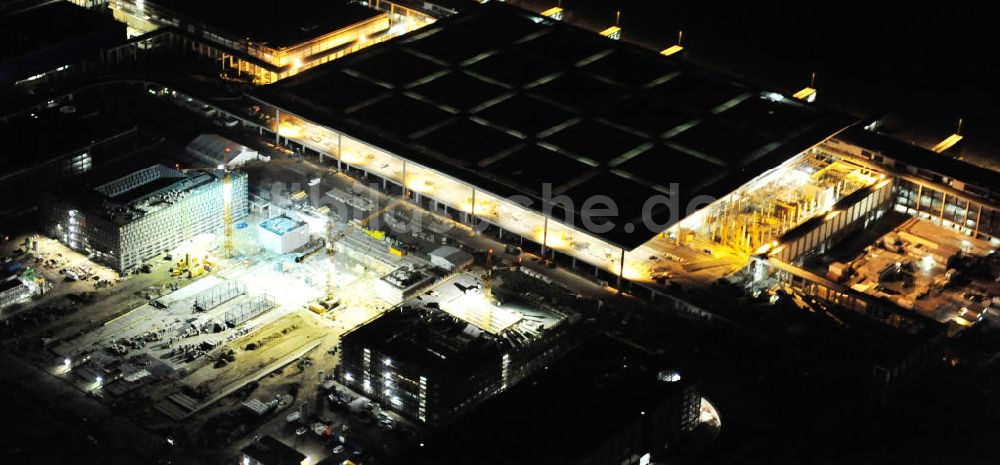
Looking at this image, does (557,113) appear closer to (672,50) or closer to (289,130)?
(289,130)

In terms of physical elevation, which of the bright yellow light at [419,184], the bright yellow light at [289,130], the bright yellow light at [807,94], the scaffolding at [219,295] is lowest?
the scaffolding at [219,295]

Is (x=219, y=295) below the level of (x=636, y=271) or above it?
below

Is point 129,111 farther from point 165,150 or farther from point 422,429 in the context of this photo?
point 422,429

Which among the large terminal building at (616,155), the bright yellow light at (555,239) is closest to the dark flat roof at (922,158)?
the large terminal building at (616,155)

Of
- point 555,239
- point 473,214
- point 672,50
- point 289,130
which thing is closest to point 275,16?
point 289,130

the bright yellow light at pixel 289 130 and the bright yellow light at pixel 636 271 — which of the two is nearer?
the bright yellow light at pixel 636 271

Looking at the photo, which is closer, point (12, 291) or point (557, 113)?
point (12, 291)

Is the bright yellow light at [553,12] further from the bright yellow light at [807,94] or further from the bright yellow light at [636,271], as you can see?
the bright yellow light at [636,271]

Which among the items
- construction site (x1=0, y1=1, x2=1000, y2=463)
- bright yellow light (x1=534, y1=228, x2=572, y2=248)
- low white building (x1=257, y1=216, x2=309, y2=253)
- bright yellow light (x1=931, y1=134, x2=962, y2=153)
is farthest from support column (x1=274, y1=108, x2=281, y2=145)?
bright yellow light (x1=931, y1=134, x2=962, y2=153)
